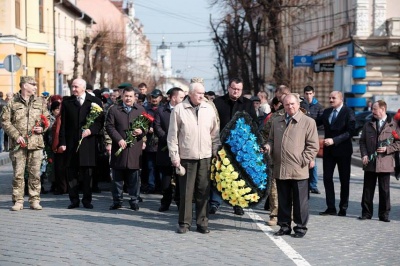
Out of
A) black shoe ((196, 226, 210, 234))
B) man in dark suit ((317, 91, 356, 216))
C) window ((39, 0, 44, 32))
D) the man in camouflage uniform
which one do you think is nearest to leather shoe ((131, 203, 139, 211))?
the man in camouflage uniform

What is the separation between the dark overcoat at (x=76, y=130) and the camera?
42.1 ft

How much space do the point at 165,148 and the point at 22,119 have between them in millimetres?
2328

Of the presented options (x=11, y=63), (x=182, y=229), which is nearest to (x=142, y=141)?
(x=182, y=229)

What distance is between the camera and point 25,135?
494 inches

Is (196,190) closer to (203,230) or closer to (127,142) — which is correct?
(203,230)

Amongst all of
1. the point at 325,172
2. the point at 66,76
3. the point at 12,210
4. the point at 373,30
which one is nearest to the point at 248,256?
the point at 325,172

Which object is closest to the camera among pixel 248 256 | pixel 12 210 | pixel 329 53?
pixel 248 256

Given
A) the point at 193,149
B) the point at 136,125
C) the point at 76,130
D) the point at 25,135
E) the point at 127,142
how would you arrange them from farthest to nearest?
the point at 76,130 < the point at 136,125 < the point at 127,142 < the point at 25,135 < the point at 193,149

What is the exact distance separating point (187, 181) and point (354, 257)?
2646 millimetres

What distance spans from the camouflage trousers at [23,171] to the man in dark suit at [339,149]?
14.9ft

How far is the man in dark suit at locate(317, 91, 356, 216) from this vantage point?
1255 cm

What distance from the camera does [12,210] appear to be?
12547 millimetres

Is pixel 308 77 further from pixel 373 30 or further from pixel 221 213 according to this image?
pixel 221 213

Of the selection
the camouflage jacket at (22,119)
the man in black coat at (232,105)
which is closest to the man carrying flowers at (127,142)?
the camouflage jacket at (22,119)
